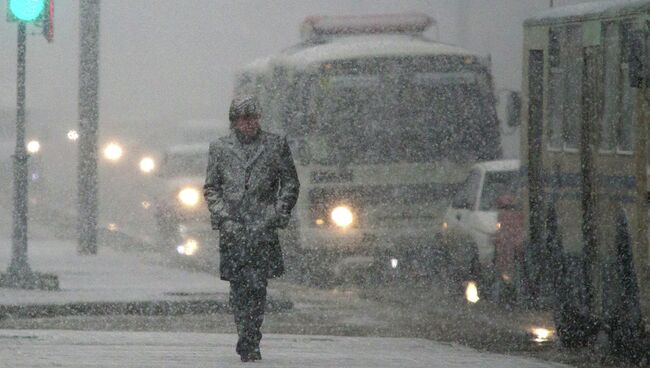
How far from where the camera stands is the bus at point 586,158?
40.1 feet

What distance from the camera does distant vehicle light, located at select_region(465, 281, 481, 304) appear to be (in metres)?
18.2

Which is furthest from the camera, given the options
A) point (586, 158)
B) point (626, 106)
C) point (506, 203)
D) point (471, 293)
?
point (471, 293)

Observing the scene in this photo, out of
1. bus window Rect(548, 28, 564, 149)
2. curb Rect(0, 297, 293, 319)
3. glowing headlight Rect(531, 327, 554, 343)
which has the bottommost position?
glowing headlight Rect(531, 327, 554, 343)

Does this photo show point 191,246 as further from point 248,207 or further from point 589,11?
point 248,207

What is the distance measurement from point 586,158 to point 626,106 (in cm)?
83

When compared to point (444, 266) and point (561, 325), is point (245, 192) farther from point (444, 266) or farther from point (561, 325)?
point (444, 266)

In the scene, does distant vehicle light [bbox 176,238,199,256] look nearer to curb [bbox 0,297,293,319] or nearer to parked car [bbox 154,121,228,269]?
parked car [bbox 154,121,228,269]

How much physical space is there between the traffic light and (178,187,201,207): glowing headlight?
9.71 m

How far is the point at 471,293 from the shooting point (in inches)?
738

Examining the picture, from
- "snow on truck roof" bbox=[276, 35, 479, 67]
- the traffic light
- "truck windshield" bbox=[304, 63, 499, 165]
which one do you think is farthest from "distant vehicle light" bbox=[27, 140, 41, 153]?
the traffic light

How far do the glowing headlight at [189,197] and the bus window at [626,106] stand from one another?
14917 millimetres

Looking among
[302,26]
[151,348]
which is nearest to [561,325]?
[151,348]

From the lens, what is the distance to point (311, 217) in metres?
20.4

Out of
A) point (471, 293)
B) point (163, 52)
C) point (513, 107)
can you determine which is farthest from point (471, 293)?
point (163, 52)
